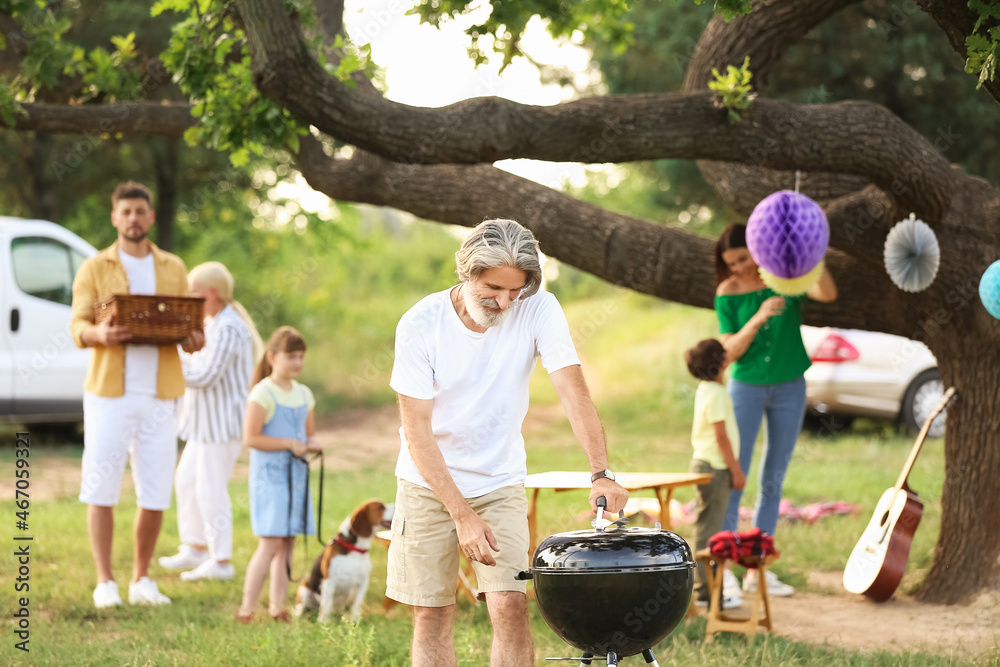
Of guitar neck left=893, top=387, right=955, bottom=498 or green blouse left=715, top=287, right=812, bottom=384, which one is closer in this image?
guitar neck left=893, top=387, right=955, bottom=498

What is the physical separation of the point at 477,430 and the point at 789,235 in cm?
256

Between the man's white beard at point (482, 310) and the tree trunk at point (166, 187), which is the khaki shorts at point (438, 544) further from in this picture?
the tree trunk at point (166, 187)

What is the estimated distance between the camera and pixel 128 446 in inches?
236

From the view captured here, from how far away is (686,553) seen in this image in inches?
130

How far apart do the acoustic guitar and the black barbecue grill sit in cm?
289

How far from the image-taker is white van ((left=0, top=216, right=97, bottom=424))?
35.3 ft

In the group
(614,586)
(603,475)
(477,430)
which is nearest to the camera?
(614,586)

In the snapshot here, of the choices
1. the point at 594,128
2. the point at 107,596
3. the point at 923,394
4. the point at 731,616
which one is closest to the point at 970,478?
the point at 731,616

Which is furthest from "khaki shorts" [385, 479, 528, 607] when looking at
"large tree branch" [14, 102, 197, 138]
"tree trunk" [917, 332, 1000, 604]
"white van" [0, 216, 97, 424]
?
"white van" [0, 216, 97, 424]

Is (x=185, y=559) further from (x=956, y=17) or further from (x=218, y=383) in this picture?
(x=956, y=17)

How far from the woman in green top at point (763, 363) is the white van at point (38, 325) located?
7.12 m

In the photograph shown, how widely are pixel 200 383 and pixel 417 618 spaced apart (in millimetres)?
3446

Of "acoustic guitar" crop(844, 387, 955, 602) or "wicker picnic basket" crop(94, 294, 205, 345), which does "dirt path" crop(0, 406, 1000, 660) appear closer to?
"acoustic guitar" crop(844, 387, 955, 602)

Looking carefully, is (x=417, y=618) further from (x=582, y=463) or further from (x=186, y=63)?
(x=582, y=463)
